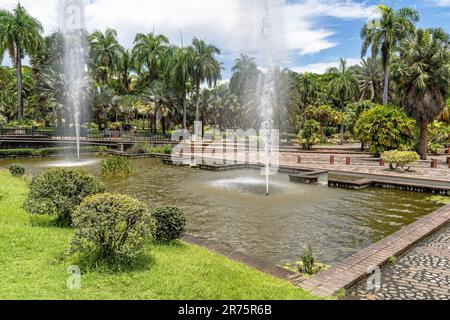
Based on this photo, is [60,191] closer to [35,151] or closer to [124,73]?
[35,151]

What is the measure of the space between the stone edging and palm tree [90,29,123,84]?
4758 centimetres

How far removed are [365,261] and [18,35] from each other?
45.6 metres

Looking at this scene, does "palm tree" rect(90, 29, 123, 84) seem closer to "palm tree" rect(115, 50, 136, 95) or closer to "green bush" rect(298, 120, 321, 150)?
"palm tree" rect(115, 50, 136, 95)

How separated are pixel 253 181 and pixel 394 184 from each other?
6.38 m

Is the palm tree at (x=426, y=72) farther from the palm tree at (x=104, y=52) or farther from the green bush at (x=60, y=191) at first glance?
the palm tree at (x=104, y=52)

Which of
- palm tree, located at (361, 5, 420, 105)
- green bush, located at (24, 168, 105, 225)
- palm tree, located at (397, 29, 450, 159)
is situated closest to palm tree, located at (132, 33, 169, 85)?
palm tree, located at (361, 5, 420, 105)

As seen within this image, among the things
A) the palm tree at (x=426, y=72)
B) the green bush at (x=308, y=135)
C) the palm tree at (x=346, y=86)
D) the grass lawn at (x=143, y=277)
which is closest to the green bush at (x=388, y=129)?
the palm tree at (x=426, y=72)

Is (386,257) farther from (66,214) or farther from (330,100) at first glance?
(330,100)

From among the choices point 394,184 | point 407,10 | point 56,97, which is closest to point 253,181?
point 394,184

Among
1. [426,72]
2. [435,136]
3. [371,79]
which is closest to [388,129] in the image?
[426,72]

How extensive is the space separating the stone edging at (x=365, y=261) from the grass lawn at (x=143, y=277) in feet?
1.51

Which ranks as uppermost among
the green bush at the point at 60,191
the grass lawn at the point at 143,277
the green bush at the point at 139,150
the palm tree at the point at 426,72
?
the palm tree at the point at 426,72

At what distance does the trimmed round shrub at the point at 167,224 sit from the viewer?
7094mm

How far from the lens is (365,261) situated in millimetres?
6402
